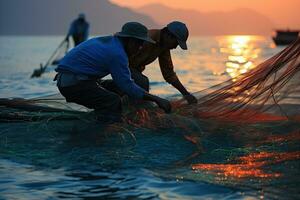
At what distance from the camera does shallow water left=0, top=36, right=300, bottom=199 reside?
4793 mm

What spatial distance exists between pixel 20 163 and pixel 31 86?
1137 cm

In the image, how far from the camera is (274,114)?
730cm

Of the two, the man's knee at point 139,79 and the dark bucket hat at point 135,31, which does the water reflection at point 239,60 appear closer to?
the man's knee at point 139,79

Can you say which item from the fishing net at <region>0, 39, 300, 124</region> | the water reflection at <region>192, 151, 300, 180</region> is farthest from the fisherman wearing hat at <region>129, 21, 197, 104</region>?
the water reflection at <region>192, 151, 300, 180</region>

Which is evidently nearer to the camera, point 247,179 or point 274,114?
point 247,179

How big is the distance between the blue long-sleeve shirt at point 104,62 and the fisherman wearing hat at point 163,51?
0.67m

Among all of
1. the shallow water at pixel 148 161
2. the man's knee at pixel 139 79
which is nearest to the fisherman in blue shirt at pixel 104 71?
the shallow water at pixel 148 161

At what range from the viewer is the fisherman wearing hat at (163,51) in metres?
6.70

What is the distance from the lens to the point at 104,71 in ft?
21.0

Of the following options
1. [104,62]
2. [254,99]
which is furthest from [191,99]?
[104,62]

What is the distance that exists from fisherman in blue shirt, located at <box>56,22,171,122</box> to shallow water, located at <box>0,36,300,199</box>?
282mm

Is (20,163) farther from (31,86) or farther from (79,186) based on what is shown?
(31,86)

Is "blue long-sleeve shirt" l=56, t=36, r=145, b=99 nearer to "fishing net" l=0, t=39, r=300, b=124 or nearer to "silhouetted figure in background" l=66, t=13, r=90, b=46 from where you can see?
"fishing net" l=0, t=39, r=300, b=124

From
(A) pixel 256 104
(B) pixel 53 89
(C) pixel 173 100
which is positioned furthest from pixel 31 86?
(A) pixel 256 104
